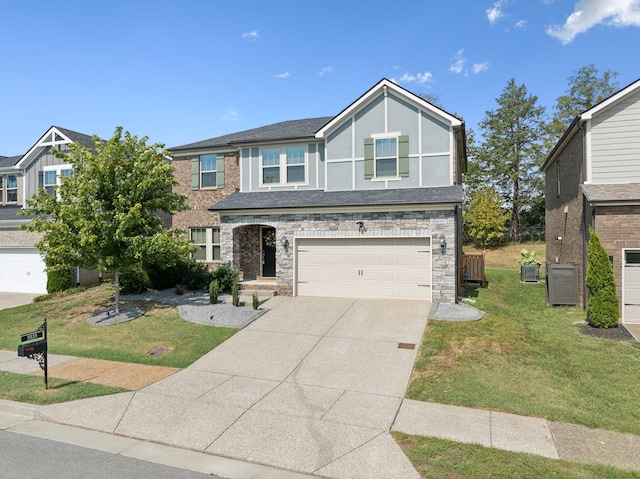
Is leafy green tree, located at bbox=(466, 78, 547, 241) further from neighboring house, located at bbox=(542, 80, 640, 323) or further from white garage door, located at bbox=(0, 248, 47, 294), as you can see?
white garage door, located at bbox=(0, 248, 47, 294)

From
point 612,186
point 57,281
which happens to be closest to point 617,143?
point 612,186

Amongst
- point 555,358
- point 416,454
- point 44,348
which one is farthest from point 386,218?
point 44,348

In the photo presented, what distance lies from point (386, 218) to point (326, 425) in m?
9.21

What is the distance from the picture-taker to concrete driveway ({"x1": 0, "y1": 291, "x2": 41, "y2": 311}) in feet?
55.5

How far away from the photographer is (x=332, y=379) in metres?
8.47

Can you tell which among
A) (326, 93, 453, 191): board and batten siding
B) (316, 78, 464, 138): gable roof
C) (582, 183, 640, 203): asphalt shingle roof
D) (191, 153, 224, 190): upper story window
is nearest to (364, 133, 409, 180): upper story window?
(326, 93, 453, 191): board and batten siding

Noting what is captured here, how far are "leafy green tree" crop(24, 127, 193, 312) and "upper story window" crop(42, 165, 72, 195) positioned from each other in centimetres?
843

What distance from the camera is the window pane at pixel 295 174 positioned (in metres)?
17.6

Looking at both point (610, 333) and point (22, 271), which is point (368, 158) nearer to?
point (610, 333)

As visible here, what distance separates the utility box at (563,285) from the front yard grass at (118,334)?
1153 centimetres

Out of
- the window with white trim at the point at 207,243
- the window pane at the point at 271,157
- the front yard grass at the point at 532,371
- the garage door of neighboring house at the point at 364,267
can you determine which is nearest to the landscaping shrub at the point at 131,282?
the window with white trim at the point at 207,243

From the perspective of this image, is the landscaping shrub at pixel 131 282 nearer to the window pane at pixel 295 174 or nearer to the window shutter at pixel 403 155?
the window pane at pixel 295 174

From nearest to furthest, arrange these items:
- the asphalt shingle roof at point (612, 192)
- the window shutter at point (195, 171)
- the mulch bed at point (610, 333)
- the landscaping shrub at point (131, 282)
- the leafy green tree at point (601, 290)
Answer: the mulch bed at point (610, 333) → the leafy green tree at point (601, 290) → the asphalt shingle roof at point (612, 192) → the landscaping shrub at point (131, 282) → the window shutter at point (195, 171)

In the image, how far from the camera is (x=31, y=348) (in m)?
7.77
